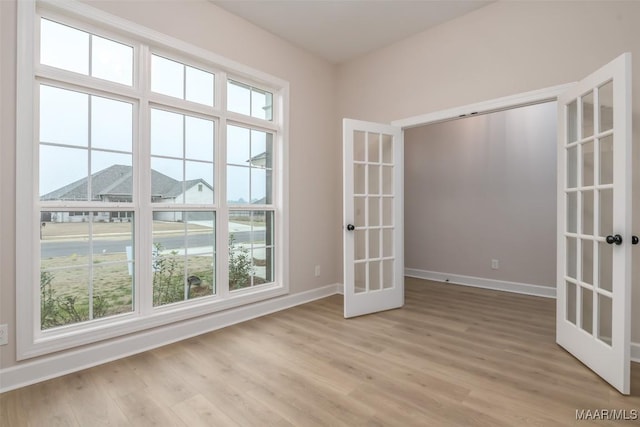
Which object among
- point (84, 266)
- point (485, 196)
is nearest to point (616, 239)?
point (485, 196)

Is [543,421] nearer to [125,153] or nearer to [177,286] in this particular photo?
[177,286]

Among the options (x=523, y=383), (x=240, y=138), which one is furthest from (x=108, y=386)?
(x=523, y=383)

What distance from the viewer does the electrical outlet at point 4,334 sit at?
1979 millimetres

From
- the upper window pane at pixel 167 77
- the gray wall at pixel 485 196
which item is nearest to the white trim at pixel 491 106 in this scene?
the gray wall at pixel 485 196

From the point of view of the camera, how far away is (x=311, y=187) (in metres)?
4.05

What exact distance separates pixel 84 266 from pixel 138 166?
87cm

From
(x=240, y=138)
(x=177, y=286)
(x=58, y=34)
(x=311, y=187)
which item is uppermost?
(x=58, y=34)

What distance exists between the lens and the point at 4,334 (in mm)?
1986

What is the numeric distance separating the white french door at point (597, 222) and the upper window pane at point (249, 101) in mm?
2843

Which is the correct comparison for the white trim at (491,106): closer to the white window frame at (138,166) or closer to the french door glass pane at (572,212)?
the french door glass pane at (572,212)

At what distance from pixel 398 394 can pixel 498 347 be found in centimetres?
120

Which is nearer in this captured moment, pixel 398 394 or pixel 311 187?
pixel 398 394

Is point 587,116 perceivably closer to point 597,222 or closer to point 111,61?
point 597,222

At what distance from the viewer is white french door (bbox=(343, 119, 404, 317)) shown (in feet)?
11.4
